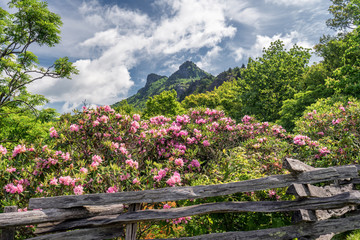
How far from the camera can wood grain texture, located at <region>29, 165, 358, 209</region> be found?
299cm

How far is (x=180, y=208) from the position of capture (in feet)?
11.2

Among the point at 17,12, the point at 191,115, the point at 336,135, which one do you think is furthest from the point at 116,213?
the point at 17,12

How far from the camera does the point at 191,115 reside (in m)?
8.28

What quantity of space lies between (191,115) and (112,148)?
4.06 m

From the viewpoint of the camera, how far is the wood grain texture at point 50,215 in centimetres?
280

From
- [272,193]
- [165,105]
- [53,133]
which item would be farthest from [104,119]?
[165,105]

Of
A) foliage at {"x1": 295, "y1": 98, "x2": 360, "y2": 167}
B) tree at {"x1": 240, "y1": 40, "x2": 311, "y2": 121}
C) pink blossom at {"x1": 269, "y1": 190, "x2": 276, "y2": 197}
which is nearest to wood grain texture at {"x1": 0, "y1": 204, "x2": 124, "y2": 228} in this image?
pink blossom at {"x1": 269, "y1": 190, "x2": 276, "y2": 197}

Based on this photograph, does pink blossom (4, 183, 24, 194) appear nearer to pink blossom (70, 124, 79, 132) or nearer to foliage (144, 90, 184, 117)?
pink blossom (70, 124, 79, 132)

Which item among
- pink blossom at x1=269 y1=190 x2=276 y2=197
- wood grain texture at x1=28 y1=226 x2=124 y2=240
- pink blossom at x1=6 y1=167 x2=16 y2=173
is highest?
pink blossom at x1=6 y1=167 x2=16 y2=173

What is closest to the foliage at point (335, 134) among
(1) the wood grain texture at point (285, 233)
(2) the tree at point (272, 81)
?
(1) the wood grain texture at point (285, 233)

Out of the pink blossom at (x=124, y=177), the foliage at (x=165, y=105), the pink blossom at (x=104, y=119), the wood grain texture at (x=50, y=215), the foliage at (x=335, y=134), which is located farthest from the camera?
the foliage at (x=165, y=105)

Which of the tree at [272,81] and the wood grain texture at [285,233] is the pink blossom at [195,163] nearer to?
the wood grain texture at [285,233]

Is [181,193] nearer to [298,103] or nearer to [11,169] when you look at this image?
[11,169]

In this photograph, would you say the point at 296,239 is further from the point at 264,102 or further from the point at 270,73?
the point at 270,73
